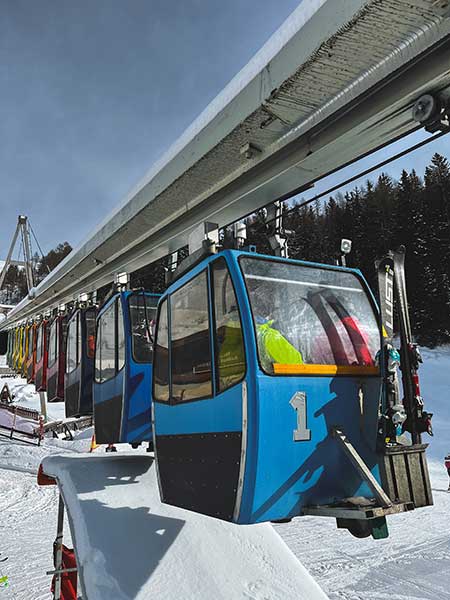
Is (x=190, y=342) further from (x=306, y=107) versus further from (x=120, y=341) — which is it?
(x=120, y=341)

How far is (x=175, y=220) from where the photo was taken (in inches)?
156

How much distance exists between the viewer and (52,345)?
9062mm

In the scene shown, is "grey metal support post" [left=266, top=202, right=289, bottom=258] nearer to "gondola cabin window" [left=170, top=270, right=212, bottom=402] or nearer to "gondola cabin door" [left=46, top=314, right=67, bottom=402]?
"gondola cabin window" [left=170, top=270, right=212, bottom=402]

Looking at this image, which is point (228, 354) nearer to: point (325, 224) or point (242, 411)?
point (242, 411)

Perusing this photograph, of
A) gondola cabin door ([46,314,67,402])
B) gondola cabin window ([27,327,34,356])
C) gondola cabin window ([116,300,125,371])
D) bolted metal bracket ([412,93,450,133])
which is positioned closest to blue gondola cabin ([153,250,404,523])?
bolted metal bracket ([412,93,450,133])

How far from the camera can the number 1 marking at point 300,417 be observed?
2252 millimetres

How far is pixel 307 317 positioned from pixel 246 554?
1.91 m

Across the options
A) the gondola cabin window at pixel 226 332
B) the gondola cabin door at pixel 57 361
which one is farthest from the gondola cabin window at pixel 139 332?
the gondola cabin door at pixel 57 361

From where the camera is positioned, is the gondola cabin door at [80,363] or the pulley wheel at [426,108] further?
the gondola cabin door at [80,363]

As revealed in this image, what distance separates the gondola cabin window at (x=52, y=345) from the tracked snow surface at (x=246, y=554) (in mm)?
2604

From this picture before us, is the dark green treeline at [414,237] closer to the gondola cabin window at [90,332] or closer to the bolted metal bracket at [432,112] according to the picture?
the gondola cabin window at [90,332]

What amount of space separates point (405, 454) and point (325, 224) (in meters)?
34.8

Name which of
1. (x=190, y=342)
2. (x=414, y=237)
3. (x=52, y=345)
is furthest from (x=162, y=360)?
(x=414, y=237)

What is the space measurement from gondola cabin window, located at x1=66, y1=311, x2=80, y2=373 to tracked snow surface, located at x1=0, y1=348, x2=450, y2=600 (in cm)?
215
